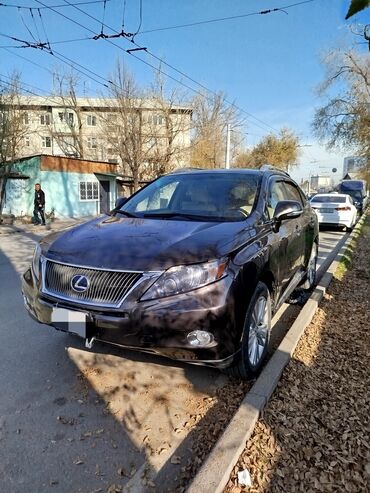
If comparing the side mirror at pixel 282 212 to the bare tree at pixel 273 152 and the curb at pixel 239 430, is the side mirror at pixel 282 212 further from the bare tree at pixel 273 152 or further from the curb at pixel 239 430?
the bare tree at pixel 273 152

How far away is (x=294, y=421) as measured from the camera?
8.14 ft

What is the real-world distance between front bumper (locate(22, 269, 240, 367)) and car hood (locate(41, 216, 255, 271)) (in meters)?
0.25

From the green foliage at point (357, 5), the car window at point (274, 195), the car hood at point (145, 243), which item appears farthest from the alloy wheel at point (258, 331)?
the green foliage at point (357, 5)

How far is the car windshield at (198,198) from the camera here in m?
3.52

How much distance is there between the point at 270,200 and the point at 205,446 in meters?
2.46

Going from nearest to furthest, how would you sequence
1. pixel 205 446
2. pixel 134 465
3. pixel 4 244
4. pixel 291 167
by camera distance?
pixel 134 465 < pixel 205 446 < pixel 4 244 < pixel 291 167

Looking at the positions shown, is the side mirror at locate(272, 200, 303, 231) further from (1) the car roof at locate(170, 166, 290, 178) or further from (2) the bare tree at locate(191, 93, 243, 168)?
(2) the bare tree at locate(191, 93, 243, 168)

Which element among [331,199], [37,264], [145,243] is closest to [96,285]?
[145,243]

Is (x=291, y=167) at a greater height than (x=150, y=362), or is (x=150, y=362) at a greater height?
(x=291, y=167)

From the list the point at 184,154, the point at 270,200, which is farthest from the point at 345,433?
the point at 184,154

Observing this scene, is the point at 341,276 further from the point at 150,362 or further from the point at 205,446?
the point at 205,446

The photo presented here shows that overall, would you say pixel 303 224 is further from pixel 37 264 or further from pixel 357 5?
pixel 37 264

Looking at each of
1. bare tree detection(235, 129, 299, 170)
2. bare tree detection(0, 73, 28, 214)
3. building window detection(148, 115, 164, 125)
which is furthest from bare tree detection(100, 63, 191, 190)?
bare tree detection(235, 129, 299, 170)

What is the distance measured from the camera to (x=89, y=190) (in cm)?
2378
